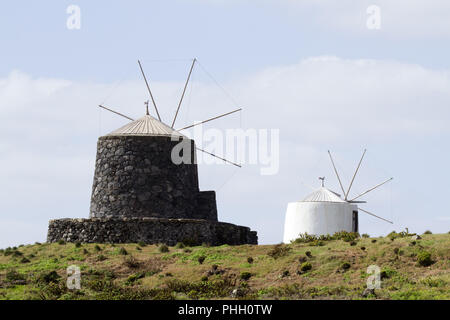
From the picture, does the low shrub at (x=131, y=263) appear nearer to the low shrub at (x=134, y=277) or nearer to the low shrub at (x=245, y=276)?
the low shrub at (x=134, y=277)

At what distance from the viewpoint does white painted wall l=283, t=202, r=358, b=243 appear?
56625 mm

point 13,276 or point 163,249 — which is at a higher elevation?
point 163,249

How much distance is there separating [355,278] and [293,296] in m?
3.99

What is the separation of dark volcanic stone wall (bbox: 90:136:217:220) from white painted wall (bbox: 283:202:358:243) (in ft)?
36.1

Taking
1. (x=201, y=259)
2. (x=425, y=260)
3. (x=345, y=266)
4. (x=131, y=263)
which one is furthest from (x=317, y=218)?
(x=131, y=263)

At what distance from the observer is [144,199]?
46.7 meters

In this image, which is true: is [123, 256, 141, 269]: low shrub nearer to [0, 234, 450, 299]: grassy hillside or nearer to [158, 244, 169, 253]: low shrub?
[0, 234, 450, 299]: grassy hillside

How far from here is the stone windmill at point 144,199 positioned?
45.0 meters

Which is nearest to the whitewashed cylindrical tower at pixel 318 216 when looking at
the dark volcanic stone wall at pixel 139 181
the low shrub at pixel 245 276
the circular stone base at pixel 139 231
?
the dark volcanic stone wall at pixel 139 181

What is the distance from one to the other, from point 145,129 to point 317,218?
14699 millimetres

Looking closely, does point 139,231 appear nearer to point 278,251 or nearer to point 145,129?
point 145,129

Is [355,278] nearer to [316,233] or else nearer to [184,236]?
[184,236]

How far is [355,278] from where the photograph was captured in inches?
1431
